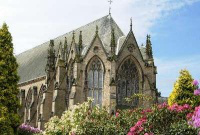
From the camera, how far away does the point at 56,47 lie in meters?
56.8

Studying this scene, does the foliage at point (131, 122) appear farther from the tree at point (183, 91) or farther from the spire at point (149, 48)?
the spire at point (149, 48)

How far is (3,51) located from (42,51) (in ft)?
114

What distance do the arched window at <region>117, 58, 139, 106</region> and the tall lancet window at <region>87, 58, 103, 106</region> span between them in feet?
6.32

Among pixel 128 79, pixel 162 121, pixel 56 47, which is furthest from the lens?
pixel 56 47

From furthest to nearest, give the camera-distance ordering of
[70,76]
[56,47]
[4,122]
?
[56,47]
[70,76]
[4,122]

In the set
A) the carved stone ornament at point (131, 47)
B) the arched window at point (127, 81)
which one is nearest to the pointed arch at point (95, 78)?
the arched window at point (127, 81)

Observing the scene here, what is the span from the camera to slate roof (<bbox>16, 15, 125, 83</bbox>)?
46369mm

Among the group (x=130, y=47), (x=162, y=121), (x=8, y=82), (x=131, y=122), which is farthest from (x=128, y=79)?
(x=162, y=121)

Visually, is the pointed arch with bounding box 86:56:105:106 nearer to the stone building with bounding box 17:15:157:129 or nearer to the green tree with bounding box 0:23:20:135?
the stone building with bounding box 17:15:157:129

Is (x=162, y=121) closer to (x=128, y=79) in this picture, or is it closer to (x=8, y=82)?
(x=8, y=82)

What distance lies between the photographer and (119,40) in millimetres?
45156

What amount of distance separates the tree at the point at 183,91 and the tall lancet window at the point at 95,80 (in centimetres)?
1441

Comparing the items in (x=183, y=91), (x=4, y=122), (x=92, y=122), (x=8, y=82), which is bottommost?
(x=4, y=122)

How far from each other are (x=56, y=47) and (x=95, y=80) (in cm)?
1610
